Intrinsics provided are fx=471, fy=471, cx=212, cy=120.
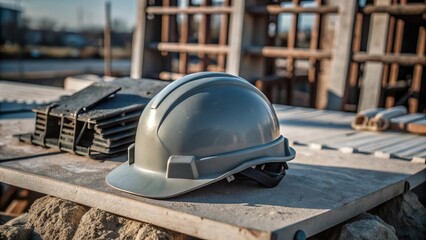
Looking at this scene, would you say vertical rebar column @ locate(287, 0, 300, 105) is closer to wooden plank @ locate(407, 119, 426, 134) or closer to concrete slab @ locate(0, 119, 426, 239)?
wooden plank @ locate(407, 119, 426, 134)

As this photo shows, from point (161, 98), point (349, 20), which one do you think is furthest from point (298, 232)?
point (349, 20)

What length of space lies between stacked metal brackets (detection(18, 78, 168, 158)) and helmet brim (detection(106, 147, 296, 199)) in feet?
2.30

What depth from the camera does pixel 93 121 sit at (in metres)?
3.92

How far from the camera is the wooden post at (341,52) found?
307 inches

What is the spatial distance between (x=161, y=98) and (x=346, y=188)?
59.1 inches

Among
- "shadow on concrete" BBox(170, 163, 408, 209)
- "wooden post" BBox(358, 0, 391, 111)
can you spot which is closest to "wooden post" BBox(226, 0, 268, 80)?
"wooden post" BBox(358, 0, 391, 111)

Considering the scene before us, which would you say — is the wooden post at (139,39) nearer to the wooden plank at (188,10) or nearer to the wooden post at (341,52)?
the wooden plank at (188,10)

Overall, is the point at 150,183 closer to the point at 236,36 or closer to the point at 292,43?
the point at 236,36

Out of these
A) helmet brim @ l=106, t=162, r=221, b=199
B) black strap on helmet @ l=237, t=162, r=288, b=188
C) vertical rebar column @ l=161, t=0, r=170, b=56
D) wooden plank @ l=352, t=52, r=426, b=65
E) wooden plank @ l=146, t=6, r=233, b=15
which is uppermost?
wooden plank @ l=146, t=6, r=233, b=15

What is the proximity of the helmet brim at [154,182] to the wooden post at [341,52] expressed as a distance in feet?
16.2

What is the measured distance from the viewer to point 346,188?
3457mm

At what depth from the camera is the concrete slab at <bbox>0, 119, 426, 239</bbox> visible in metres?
2.73

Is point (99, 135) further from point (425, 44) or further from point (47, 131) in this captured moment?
point (425, 44)

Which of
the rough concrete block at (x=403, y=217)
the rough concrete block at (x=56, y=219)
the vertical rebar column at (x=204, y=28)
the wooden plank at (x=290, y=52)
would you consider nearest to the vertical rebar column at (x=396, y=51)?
the wooden plank at (x=290, y=52)
